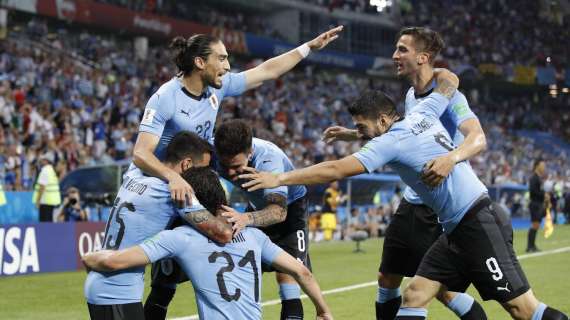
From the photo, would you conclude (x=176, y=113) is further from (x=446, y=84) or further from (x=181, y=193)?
(x=446, y=84)

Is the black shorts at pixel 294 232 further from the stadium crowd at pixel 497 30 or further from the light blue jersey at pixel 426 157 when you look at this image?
the stadium crowd at pixel 497 30

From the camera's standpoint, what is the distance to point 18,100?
23719mm

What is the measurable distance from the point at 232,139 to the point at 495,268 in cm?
205

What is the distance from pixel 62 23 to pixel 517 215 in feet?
64.5

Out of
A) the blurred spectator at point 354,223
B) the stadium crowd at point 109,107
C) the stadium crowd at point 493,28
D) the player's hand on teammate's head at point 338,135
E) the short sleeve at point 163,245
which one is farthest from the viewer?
the stadium crowd at point 493,28

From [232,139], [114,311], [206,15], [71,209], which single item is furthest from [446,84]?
[206,15]

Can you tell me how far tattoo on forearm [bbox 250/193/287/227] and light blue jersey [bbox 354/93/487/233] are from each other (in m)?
1.02

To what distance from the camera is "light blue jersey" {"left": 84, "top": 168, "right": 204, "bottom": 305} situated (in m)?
5.80

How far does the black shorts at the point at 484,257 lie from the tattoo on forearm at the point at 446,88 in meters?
0.84

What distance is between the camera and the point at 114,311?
5824mm

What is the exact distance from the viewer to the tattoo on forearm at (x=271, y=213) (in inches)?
258

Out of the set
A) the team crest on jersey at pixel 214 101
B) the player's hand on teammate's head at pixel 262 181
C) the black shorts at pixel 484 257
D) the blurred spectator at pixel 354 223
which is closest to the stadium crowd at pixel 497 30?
the blurred spectator at pixel 354 223

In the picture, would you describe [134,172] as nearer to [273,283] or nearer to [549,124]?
[273,283]

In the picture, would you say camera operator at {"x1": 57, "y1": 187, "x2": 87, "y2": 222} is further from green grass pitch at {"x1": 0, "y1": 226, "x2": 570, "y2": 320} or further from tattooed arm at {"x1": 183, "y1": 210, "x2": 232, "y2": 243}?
tattooed arm at {"x1": 183, "y1": 210, "x2": 232, "y2": 243}
